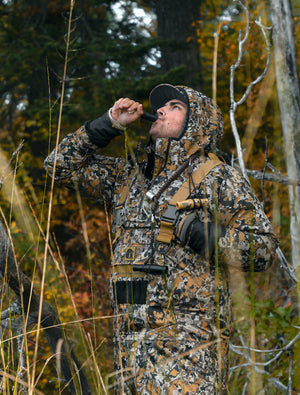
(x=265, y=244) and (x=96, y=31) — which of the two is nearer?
(x=265, y=244)

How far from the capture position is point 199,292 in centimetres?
239

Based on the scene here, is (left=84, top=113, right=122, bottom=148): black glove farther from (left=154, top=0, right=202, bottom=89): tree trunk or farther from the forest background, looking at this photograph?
(left=154, top=0, right=202, bottom=89): tree trunk

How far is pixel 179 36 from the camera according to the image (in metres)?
7.50

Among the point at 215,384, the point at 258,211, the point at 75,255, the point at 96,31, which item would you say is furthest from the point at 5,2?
the point at 215,384

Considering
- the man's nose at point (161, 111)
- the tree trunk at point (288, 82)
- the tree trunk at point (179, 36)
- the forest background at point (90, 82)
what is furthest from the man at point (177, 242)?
the tree trunk at point (179, 36)

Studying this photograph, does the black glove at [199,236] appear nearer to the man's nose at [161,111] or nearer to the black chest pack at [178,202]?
the black chest pack at [178,202]

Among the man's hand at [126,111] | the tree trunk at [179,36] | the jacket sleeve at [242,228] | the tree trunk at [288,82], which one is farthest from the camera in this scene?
the tree trunk at [179,36]

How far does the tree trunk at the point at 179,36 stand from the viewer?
6895 mm

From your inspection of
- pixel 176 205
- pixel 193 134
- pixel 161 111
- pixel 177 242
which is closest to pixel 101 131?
pixel 161 111

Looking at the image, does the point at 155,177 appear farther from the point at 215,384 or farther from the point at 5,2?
the point at 5,2

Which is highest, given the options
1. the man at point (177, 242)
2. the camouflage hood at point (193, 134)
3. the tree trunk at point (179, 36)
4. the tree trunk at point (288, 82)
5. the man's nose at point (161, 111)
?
the tree trunk at point (179, 36)

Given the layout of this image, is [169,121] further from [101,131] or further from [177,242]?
[177,242]

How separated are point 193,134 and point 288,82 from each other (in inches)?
67.8

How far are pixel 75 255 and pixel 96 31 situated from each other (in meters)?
4.17
